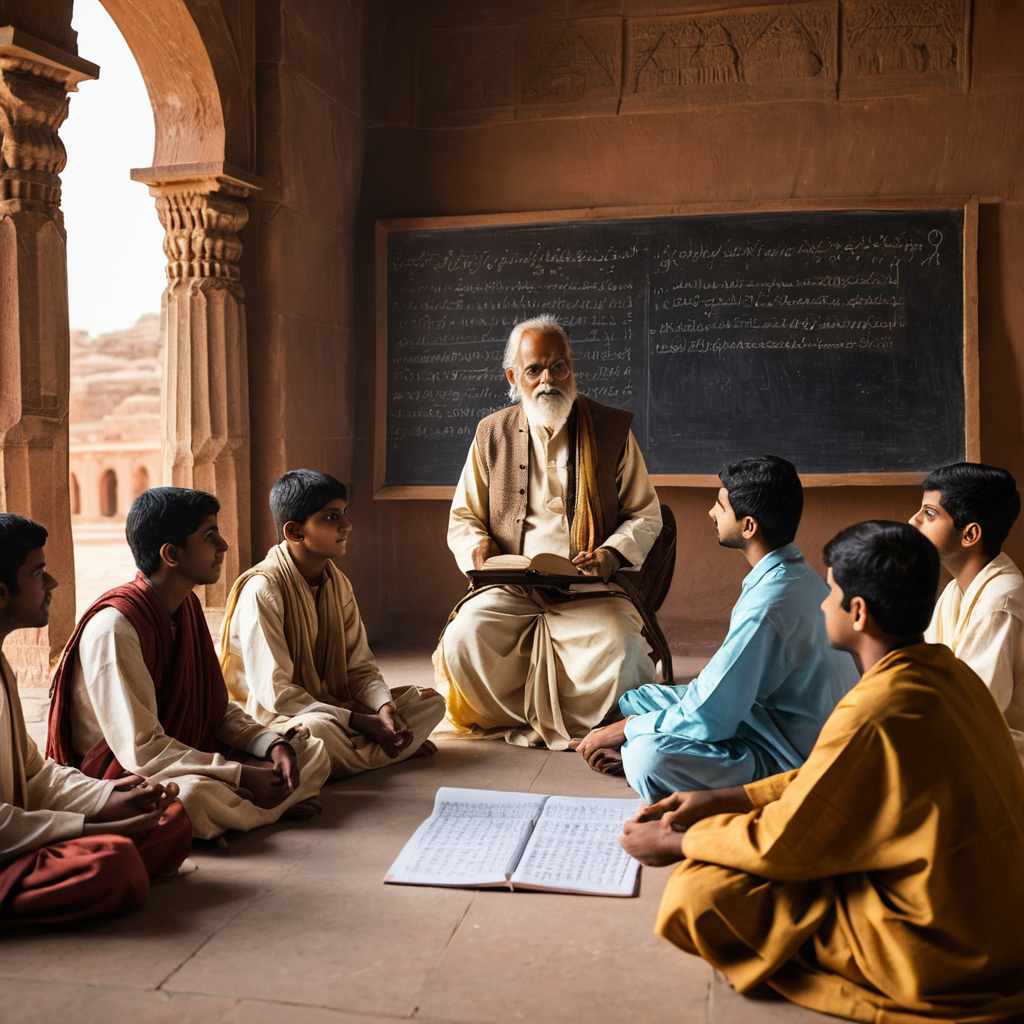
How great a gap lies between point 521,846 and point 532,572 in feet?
5.22

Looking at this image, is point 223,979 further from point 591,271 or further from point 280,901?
point 591,271

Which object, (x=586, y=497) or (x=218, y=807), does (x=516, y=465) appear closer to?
(x=586, y=497)

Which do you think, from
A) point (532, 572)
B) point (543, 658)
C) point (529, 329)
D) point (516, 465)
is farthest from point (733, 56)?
point (543, 658)

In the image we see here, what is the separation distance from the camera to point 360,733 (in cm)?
379

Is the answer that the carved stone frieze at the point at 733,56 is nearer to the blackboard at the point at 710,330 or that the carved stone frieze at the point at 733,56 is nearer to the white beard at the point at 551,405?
the blackboard at the point at 710,330

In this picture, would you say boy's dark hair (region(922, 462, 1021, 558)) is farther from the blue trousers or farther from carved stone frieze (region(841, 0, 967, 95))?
carved stone frieze (region(841, 0, 967, 95))

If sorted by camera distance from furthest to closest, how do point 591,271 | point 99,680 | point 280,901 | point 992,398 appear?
point 591,271
point 992,398
point 99,680
point 280,901

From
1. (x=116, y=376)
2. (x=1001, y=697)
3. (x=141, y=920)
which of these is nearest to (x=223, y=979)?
(x=141, y=920)

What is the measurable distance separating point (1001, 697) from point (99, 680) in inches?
99.7

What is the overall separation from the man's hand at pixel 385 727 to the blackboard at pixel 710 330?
8.79 ft

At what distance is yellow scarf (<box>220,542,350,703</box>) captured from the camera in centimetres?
376

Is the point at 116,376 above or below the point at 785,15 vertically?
below

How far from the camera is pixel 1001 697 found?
9.77 ft

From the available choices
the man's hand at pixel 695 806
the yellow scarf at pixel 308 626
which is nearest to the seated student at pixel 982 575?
the man's hand at pixel 695 806
